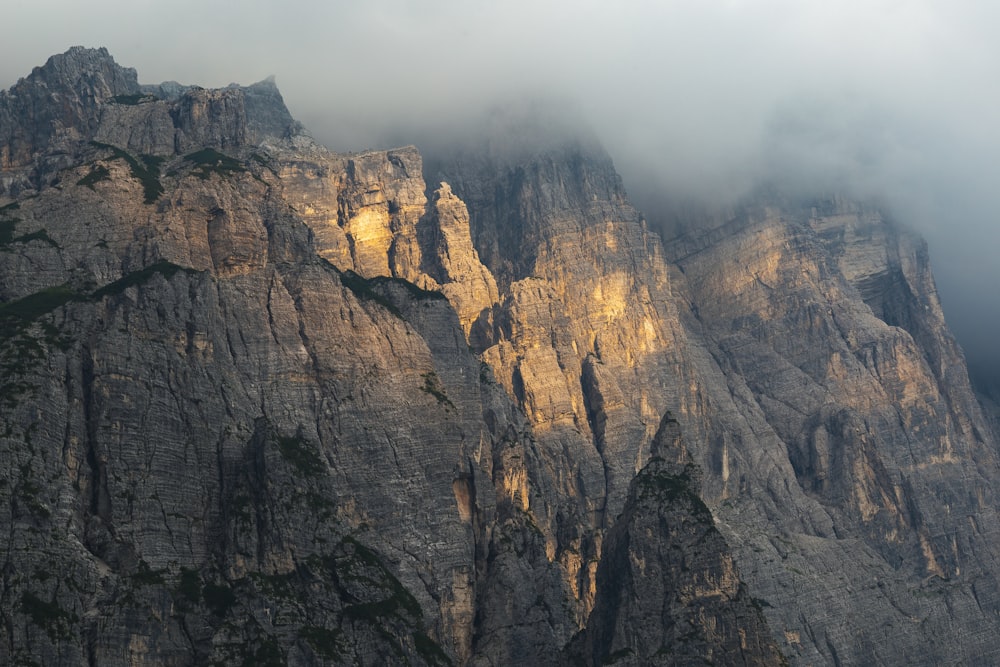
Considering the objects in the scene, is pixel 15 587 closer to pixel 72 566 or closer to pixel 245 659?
pixel 72 566

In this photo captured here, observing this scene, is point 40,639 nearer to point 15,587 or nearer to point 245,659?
point 15,587

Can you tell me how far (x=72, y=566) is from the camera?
196 m

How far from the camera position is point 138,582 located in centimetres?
19962

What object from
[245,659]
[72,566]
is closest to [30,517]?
[72,566]

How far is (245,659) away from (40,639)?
21.6 m

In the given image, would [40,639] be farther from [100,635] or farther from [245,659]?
[245,659]

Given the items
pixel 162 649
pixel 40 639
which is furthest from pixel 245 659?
pixel 40 639

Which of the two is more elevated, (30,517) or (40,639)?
(30,517)

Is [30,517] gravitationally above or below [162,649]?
above

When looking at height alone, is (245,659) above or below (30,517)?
below

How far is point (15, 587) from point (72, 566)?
667 cm

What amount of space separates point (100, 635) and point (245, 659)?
1536 cm

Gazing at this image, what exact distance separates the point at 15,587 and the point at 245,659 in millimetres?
24278

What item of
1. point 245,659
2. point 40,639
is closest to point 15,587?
point 40,639
